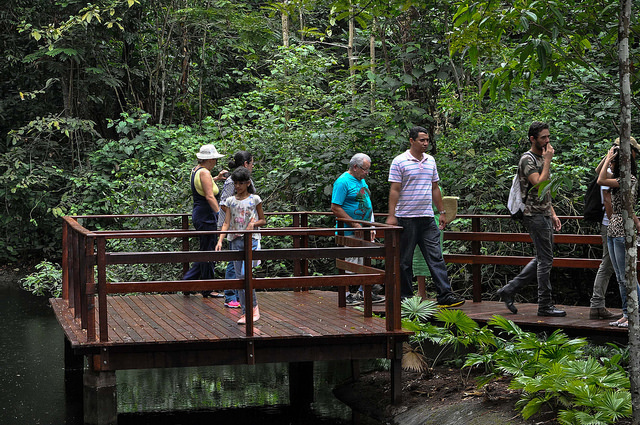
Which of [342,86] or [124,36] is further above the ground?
[124,36]

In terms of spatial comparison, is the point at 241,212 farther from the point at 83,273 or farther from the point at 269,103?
the point at 269,103

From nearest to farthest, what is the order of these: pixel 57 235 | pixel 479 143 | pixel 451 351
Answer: pixel 451 351
pixel 479 143
pixel 57 235

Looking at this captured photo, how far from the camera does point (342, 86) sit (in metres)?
15.7

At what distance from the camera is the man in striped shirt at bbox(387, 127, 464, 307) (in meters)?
9.14

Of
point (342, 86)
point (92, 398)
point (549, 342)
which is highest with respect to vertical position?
point (342, 86)

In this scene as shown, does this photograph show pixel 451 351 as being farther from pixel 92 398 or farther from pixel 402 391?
pixel 92 398

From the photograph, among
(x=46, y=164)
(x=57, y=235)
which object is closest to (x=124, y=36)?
(x=46, y=164)

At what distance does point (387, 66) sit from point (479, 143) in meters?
2.09

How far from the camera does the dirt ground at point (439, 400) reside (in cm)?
688

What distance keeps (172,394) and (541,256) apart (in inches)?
172

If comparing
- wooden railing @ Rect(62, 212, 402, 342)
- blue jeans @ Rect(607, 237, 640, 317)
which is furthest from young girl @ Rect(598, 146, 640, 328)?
wooden railing @ Rect(62, 212, 402, 342)

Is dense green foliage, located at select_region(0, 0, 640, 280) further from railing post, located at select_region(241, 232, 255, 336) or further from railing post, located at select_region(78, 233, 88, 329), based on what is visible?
railing post, located at select_region(78, 233, 88, 329)

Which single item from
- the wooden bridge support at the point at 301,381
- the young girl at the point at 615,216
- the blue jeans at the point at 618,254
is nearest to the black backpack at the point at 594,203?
the young girl at the point at 615,216

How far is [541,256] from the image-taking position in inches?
348
